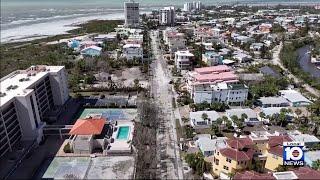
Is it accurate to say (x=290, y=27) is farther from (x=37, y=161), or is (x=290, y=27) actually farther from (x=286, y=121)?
(x=37, y=161)

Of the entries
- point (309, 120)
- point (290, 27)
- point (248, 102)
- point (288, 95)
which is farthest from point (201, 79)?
point (290, 27)

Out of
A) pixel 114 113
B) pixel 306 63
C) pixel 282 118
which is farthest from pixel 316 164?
pixel 306 63

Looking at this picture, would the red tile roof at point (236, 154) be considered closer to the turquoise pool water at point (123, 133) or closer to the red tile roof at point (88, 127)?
the turquoise pool water at point (123, 133)

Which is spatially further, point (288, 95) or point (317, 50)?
point (317, 50)

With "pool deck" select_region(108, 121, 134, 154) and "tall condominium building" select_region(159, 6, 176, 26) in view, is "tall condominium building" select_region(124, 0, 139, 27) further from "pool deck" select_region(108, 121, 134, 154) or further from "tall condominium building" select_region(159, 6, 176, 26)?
"pool deck" select_region(108, 121, 134, 154)

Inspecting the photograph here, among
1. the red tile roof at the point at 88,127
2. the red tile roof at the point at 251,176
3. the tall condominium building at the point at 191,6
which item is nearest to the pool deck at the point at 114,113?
the red tile roof at the point at 88,127

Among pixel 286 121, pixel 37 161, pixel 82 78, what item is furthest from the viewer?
pixel 82 78

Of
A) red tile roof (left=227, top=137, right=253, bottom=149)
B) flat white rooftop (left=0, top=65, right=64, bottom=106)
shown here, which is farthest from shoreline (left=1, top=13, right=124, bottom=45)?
red tile roof (left=227, top=137, right=253, bottom=149)

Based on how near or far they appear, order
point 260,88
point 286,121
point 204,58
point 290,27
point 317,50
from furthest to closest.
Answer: point 290,27, point 317,50, point 204,58, point 260,88, point 286,121
